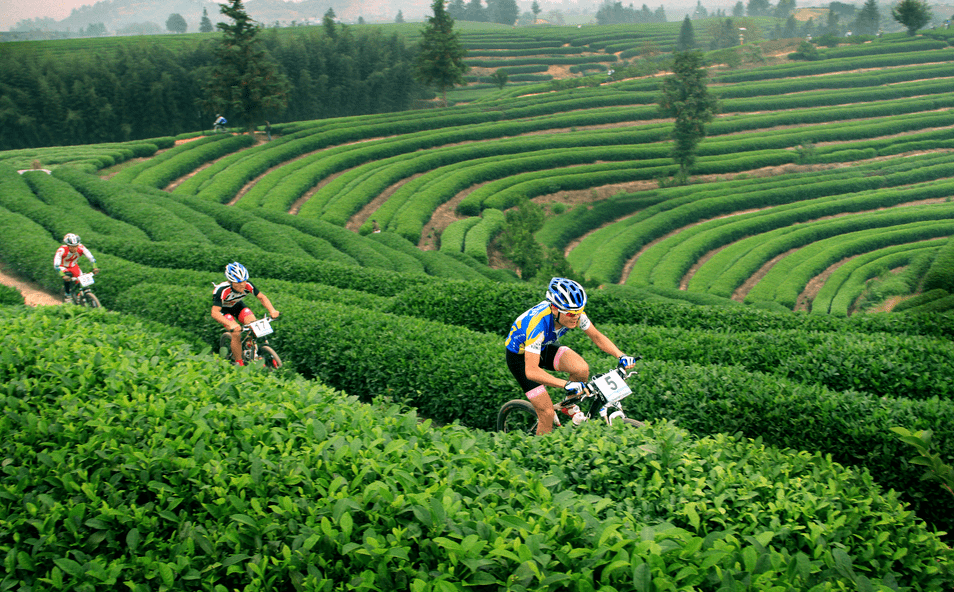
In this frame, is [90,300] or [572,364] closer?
[572,364]

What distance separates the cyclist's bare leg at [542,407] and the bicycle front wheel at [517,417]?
23 cm

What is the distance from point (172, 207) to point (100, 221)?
400 centimetres

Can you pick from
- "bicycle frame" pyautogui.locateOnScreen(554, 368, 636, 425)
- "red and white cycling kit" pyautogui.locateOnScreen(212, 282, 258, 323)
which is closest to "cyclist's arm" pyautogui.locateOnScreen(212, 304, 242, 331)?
"red and white cycling kit" pyautogui.locateOnScreen(212, 282, 258, 323)

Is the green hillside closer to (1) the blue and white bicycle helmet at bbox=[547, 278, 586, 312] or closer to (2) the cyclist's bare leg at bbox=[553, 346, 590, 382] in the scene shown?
(2) the cyclist's bare leg at bbox=[553, 346, 590, 382]

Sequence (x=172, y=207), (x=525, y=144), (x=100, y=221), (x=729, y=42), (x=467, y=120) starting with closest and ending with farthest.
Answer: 1. (x=100, y=221)
2. (x=172, y=207)
3. (x=525, y=144)
4. (x=467, y=120)
5. (x=729, y=42)

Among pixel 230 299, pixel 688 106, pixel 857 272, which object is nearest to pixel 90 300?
pixel 230 299

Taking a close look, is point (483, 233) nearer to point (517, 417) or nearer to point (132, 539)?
point (517, 417)

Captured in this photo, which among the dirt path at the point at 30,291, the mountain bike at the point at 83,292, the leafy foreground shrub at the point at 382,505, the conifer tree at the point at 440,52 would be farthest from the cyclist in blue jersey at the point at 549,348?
the conifer tree at the point at 440,52

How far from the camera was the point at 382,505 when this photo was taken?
3.75 meters

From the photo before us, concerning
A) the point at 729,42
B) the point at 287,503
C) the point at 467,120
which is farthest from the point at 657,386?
the point at 729,42

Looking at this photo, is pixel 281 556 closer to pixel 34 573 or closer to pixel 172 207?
pixel 34 573

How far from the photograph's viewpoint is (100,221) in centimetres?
2247

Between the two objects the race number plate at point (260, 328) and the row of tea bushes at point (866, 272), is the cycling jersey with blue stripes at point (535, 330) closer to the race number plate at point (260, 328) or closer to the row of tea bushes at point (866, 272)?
the race number plate at point (260, 328)

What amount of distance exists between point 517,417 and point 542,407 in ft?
3.16
